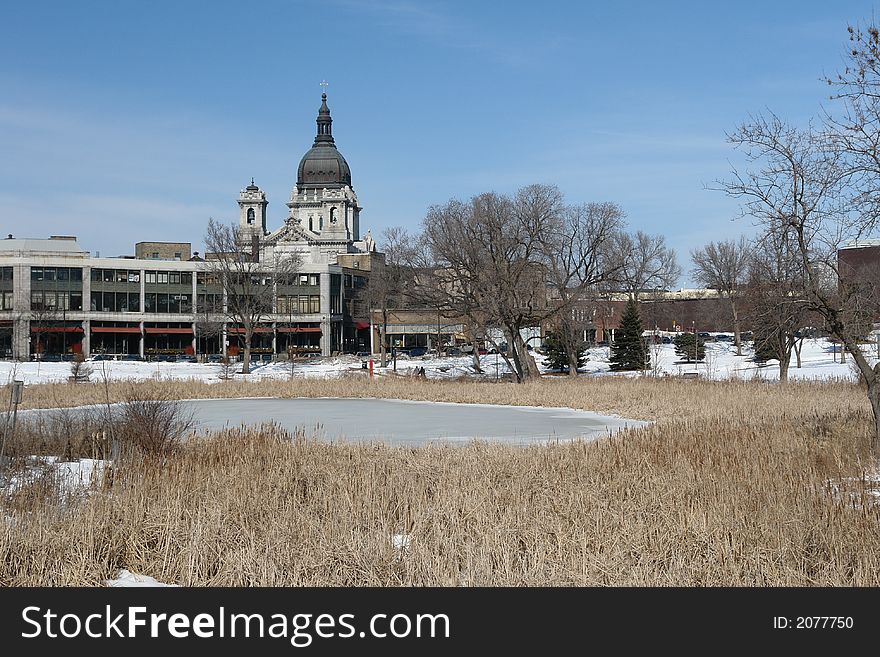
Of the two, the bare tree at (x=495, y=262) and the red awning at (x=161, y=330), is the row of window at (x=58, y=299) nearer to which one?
the red awning at (x=161, y=330)

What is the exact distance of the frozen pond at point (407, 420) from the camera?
20672 mm

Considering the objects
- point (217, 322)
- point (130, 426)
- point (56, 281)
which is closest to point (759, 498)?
point (130, 426)

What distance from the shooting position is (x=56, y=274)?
87312 millimetres

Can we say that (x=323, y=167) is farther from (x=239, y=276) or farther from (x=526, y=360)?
(x=526, y=360)

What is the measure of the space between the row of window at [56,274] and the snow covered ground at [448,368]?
25342 millimetres

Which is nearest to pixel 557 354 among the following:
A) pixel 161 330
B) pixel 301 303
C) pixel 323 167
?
pixel 301 303

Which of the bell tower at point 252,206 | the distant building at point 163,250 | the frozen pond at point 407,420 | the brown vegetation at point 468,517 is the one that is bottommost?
the frozen pond at point 407,420

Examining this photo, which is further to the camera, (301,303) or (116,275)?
(301,303)

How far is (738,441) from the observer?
17109mm

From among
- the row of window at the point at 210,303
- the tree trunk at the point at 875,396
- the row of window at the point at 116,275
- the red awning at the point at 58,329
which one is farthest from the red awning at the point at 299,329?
the tree trunk at the point at 875,396

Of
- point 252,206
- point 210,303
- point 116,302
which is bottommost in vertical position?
point 210,303

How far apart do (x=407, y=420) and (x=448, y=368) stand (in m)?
39.4

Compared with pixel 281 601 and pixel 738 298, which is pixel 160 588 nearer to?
pixel 281 601

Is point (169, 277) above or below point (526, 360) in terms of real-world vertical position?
above
